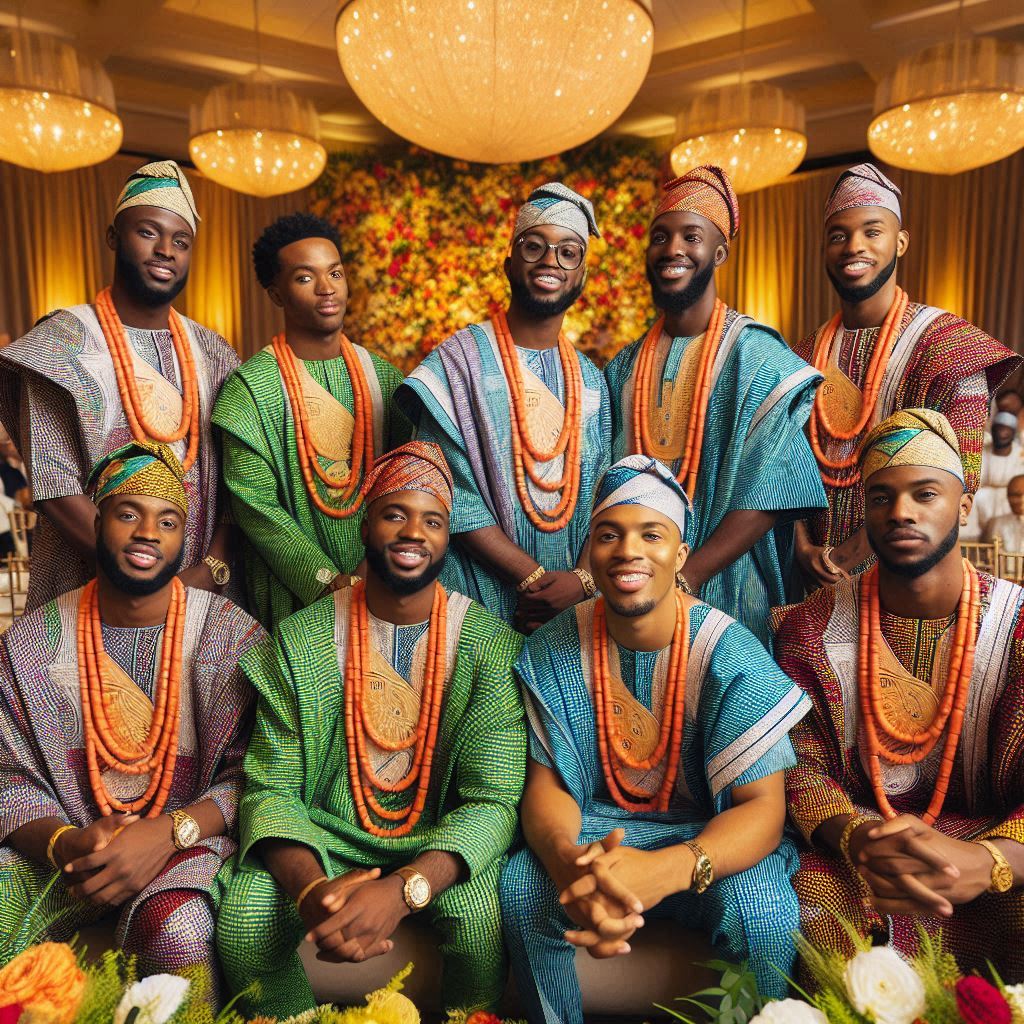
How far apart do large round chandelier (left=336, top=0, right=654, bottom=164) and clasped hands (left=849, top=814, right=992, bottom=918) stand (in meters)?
3.42

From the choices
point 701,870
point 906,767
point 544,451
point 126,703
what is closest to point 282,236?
point 544,451

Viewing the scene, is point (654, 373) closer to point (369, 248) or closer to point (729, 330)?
point (729, 330)

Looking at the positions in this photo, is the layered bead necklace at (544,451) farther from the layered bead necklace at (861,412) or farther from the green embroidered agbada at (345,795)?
the layered bead necklace at (861,412)

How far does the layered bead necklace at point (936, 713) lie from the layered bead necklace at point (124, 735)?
1.74 m

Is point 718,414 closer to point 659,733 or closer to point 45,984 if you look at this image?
point 659,733

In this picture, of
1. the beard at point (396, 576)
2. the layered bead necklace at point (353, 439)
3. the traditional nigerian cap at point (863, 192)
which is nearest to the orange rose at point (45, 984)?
the beard at point (396, 576)

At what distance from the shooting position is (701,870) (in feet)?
6.97

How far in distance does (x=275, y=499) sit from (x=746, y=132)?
518 centimetres

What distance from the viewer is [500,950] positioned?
2305 mm

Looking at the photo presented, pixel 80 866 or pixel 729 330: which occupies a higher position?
pixel 729 330

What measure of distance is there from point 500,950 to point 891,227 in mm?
2367

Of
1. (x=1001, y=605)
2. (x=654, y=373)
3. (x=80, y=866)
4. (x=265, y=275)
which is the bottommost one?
(x=80, y=866)

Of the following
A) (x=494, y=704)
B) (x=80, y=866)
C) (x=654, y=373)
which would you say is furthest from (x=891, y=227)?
(x=80, y=866)

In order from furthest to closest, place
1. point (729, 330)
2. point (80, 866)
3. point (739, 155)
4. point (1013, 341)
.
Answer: point (1013, 341) → point (739, 155) → point (729, 330) → point (80, 866)
